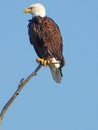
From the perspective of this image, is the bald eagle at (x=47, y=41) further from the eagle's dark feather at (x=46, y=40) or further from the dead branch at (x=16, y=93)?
the dead branch at (x=16, y=93)

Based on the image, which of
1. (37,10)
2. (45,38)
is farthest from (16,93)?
(37,10)

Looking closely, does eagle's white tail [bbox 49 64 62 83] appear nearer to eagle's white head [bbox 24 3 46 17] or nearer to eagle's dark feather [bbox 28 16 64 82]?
eagle's dark feather [bbox 28 16 64 82]

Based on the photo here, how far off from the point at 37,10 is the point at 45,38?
24.5 inches

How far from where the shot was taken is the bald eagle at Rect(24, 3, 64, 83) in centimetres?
920

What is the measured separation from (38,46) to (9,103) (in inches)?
132

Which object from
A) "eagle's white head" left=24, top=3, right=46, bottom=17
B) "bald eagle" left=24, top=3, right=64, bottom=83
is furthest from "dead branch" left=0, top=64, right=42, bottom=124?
"eagle's white head" left=24, top=3, right=46, bottom=17

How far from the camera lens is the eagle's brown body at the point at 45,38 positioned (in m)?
9.20

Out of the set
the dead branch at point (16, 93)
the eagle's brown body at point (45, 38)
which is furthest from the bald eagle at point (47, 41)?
the dead branch at point (16, 93)

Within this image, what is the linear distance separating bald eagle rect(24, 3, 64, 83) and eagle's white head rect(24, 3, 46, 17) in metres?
0.05

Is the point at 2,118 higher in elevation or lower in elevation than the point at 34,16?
lower

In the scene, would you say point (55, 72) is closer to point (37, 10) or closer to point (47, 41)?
point (47, 41)

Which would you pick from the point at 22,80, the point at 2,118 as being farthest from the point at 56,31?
the point at 2,118

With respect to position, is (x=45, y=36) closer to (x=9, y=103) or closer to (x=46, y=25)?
(x=46, y=25)

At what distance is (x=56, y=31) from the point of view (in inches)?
370
